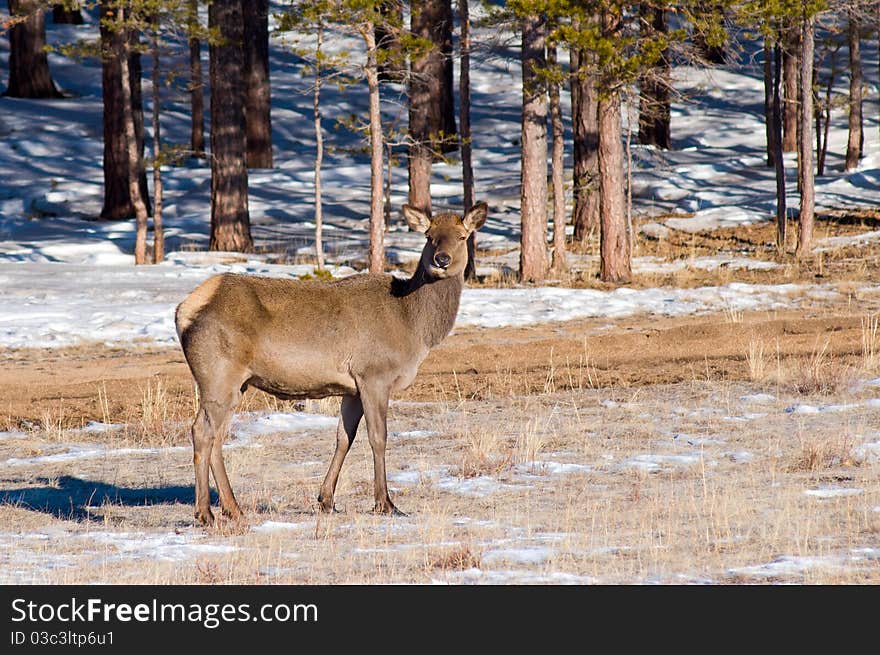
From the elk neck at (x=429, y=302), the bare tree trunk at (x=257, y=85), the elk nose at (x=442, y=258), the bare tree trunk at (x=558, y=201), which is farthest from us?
the bare tree trunk at (x=257, y=85)

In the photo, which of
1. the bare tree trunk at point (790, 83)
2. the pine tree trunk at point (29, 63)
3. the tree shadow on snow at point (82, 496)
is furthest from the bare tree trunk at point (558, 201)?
the pine tree trunk at point (29, 63)

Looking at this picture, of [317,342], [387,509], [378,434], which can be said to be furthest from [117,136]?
[387,509]

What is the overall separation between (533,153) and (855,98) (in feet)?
56.7

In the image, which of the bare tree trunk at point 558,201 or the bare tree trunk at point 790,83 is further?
the bare tree trunk at point 790,83

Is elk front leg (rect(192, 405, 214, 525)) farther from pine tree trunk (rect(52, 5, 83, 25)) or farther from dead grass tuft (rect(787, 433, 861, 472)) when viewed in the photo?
pine tree trunk (rect(52, 5, 83, 25))

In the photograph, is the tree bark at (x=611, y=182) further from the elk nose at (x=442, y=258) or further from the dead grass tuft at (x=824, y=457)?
the elk nose at (x=442, y=258)

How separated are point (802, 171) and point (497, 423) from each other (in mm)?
19326

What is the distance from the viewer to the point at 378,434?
9.08m

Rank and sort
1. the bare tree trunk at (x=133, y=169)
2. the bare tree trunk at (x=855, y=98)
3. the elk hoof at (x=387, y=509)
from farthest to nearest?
1. the bare tree trunk at (x=855, y=98)
2. the bare tree trunk at (x=133, y=169)
3. the elk hoof at (x=387, y=509)

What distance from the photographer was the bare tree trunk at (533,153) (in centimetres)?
2470

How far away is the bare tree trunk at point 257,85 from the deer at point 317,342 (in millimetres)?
32005

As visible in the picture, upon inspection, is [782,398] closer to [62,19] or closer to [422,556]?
[422,556]

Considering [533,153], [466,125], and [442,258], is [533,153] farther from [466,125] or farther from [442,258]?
[442,258]

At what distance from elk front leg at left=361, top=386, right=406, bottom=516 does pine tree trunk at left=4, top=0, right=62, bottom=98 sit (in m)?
37.4
